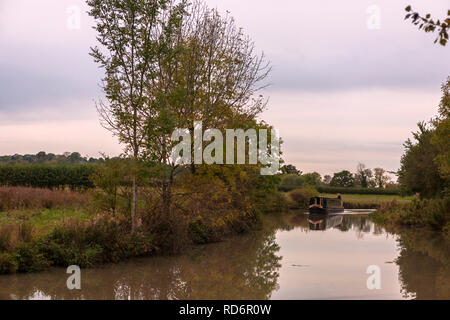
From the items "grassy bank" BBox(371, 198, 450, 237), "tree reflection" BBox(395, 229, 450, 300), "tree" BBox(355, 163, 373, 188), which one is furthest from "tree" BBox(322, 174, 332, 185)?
"tree reflection" BBox(395, 229, 450, 300)

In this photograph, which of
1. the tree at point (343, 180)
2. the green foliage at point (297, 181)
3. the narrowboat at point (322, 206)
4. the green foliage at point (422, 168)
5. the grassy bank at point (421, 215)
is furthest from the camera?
the tree at point (343, 180)

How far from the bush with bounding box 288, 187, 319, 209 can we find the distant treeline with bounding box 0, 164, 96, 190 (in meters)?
28.5

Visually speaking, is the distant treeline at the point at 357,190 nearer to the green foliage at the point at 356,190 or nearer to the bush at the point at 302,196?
the green foliage at the point at 356,190

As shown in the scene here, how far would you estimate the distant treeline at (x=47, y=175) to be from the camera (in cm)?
3284

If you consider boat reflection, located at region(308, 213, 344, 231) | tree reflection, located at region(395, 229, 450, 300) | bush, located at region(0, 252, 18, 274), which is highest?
bush, located at region(0, 252, 18, 274)

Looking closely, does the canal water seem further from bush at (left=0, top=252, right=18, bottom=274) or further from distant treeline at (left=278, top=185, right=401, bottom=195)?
distant treeline at (left=278, top=185, right=401, bottom=195)

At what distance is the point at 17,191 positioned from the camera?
22031 millimetres

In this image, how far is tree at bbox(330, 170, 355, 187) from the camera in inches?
3762

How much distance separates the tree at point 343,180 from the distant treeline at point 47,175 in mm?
69227

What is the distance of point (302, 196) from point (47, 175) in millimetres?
31515

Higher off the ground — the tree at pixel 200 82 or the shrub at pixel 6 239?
the tree at pixel 200 82

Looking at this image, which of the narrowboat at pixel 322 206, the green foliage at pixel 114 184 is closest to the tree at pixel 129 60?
the green foliage at pixel 114 184

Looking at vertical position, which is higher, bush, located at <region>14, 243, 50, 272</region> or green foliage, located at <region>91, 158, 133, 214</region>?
green foliage, located at <region>91, 158, 133, 214</region>
